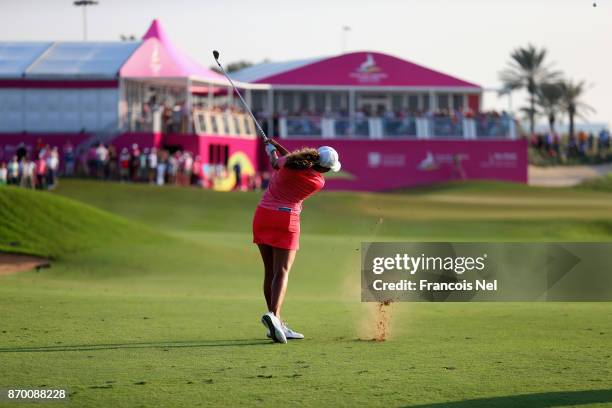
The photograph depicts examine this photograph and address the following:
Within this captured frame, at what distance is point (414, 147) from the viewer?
6950cm

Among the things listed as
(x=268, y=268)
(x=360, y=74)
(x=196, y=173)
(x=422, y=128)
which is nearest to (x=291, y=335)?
(x=268, y=268)

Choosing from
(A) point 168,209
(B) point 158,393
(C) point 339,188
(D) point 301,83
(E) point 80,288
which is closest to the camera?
(B) point 158,393

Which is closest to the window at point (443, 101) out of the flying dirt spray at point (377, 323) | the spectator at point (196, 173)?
the spectator at point (196, 173)

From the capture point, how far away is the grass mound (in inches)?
1083

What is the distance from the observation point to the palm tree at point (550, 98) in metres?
99.2

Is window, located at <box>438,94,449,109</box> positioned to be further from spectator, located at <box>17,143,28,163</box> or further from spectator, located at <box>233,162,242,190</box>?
spectator, located at <box>17,143,28,163</box>

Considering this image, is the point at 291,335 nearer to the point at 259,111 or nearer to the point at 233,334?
the point at 233,334

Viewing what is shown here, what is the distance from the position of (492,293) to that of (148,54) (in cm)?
4724

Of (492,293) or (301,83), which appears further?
(301,83)

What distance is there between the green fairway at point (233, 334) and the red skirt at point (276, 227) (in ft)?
3.43

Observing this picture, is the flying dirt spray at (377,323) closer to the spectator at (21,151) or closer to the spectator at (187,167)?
the spectator at (21,151)

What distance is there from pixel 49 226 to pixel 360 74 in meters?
49.3

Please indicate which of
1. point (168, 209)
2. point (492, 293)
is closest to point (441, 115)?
point (168, 209)

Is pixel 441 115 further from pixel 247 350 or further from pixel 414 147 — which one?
pixel 247 350
